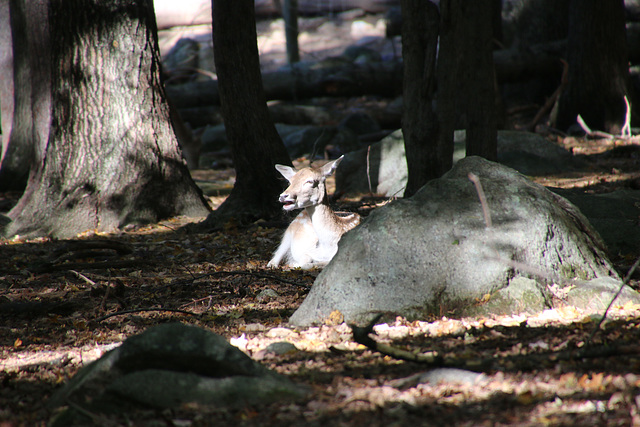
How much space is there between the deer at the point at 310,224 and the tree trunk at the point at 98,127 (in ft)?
9.23

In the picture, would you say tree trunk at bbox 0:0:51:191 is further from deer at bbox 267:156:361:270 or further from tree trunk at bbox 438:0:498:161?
tree trunk at bbox 438:0:498:161

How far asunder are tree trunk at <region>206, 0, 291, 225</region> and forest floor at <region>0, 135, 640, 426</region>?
1.13 metres

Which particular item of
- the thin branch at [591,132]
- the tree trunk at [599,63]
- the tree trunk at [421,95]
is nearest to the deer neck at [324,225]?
the tree trunk at [421,95]

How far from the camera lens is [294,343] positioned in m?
4.08

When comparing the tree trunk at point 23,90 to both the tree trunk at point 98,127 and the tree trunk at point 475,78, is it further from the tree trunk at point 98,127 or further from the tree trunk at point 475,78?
the tree trunk at point 475,78

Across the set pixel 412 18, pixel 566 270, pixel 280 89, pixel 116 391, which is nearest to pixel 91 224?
pixel 412 18

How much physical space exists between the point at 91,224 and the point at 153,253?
68.7 inches

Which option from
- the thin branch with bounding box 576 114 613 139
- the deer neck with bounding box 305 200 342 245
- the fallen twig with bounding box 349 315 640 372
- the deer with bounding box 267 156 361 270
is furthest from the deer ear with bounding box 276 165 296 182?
the thin branch with bounding box 576 114 613 139

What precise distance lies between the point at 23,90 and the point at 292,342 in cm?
947

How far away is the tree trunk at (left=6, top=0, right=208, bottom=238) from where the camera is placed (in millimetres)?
8047

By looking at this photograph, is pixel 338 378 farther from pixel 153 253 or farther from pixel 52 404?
pixel 153 253

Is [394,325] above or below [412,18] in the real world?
below

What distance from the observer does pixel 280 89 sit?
55.2ft

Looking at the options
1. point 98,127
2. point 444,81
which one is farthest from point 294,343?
point 98,127
